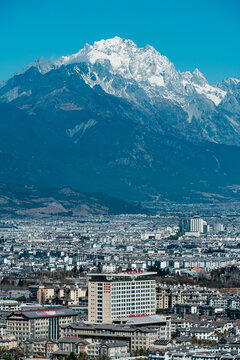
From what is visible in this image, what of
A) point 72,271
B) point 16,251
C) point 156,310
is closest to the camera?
point 156,310

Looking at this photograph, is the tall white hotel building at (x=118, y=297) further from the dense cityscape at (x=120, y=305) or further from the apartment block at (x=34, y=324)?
the apartment block at (x=34, y=324)

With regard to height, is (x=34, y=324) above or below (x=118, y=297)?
below

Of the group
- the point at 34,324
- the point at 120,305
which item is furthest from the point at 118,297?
the point at 34,324

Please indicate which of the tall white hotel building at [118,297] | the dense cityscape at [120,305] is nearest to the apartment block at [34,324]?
the dense cityscape at [120,305]

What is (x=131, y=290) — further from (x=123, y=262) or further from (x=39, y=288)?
(x=123, y=262)

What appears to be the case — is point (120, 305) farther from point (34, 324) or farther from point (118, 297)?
point (34, 324)

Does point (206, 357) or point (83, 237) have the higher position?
point (83, 237)

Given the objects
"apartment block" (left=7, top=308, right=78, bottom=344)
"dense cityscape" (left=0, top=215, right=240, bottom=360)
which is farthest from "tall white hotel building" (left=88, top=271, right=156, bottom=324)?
"apartment block" (left=7, top=308, right=78, bottom=344)

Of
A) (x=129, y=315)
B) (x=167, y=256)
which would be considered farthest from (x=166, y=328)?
(x=167, y=256)
